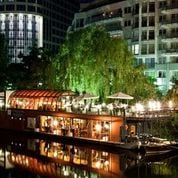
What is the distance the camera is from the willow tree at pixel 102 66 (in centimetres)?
5803

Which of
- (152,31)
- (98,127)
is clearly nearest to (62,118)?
(98,127)

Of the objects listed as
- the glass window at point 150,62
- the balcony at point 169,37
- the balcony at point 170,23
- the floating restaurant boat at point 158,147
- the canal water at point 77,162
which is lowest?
the canal water at point 77,162

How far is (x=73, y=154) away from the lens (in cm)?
4788

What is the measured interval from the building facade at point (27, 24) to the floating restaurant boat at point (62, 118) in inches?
3083

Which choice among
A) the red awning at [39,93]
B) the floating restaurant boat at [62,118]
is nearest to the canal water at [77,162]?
the floating restaurant boat at [62,118]

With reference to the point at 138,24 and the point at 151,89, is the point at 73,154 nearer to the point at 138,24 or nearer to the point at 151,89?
the point at 151,89

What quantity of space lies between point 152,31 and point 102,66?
31494mm

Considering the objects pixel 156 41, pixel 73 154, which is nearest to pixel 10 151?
pixel 73 154

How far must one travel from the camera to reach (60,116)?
183ft

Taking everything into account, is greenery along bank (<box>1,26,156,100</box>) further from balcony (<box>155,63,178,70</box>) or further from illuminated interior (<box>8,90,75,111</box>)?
balcony (<box>155,63,178,70</box>)

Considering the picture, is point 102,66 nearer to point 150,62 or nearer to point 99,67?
point 99,67

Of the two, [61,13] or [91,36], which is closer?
[91,36]

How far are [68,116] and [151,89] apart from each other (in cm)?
1094

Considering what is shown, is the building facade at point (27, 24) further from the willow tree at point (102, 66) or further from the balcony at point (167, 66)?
the willow tree at point (102, 66)
